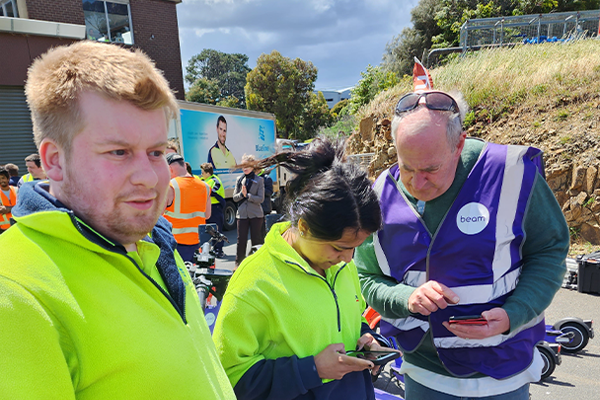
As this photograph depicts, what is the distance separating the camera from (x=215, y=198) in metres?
9.68

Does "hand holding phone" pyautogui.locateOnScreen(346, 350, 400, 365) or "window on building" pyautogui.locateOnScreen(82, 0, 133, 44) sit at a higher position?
"window on building" pyautogui.locateOnScreen(82, 0, 133, 44)

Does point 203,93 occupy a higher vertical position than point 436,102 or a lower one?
higher

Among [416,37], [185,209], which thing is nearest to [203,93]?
[416,37]

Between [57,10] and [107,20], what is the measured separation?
81.1 inches

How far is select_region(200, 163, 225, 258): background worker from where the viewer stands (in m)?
8.39

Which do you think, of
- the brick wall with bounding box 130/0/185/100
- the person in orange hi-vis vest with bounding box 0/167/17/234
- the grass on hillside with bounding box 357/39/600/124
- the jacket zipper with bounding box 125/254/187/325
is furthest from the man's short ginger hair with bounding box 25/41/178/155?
the brick wall with bounding box 130/0/185/100

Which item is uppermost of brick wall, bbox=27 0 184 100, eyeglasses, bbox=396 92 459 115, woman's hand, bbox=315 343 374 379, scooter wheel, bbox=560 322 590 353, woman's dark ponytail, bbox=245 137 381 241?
brick wall, bbox=27 0 184 100

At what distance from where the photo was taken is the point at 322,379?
1.52 meters

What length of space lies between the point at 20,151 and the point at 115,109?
14.2 m

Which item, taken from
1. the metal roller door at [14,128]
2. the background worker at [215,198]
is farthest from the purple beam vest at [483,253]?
the metal roller door at [14,128]

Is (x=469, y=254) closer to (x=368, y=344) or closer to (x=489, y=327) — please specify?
(x=489, y=327)

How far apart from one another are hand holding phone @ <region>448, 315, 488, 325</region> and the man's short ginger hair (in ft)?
4.62

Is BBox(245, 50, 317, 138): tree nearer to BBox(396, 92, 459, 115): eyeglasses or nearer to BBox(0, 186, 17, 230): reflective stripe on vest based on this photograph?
BBox(0, 186, 17, 230): reflective stripe on vest

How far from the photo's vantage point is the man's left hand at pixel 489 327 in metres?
1.60
